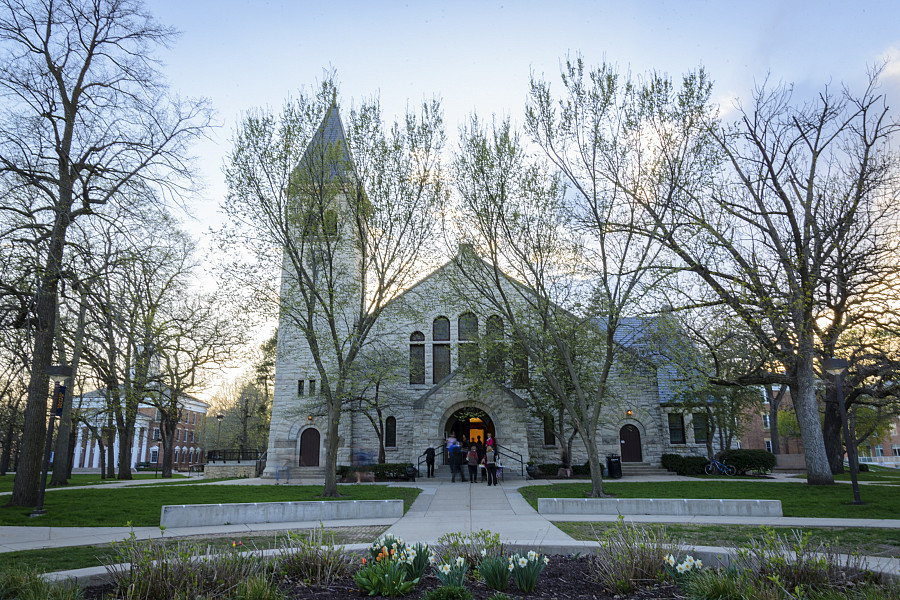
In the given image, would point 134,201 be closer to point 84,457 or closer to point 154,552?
point 154,552

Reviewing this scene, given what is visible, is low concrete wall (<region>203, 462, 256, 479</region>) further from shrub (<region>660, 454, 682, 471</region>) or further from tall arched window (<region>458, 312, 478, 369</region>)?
shrub (<region>660, 454, 682, 471</region>)

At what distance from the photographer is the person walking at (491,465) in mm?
21656

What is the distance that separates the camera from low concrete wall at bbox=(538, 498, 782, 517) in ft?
39.1

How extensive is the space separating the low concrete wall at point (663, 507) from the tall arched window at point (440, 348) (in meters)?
17.9

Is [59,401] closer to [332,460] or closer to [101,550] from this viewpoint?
[101,550]

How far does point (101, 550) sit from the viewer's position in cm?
820

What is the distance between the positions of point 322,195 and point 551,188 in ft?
23.6

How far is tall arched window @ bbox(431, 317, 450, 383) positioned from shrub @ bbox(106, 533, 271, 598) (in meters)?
24.8

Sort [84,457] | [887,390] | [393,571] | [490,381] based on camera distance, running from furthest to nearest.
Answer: [84,457] < [490,381] < [887,390] < [393,571]

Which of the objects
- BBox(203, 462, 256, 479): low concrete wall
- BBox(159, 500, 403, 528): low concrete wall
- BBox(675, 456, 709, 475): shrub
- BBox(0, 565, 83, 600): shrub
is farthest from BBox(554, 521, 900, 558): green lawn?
BBox(203, 462, 256, 479): low concrete wall

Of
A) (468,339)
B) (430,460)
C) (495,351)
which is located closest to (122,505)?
(430,460)

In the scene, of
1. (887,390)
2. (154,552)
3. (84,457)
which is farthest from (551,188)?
(84,457)

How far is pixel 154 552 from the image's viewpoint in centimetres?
559

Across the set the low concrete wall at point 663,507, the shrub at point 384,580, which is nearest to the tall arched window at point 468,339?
the low concrete wall at point 663,507
